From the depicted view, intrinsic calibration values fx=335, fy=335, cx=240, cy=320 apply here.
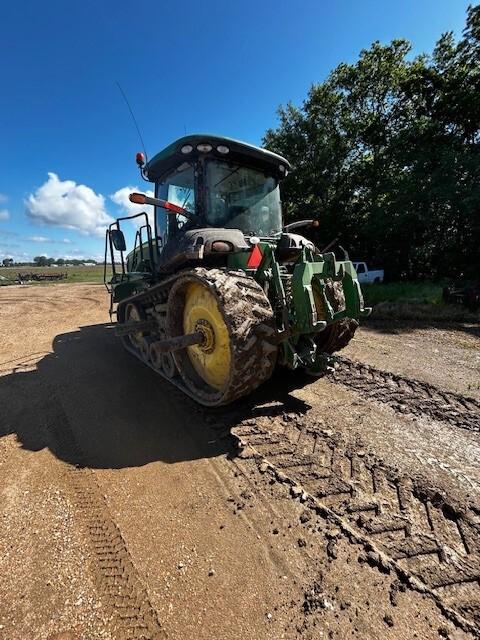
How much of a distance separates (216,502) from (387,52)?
80.3ft

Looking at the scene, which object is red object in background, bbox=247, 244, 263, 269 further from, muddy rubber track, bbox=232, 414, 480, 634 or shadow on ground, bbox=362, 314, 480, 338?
shadow on ground, bbox=362, 314, 480, 338

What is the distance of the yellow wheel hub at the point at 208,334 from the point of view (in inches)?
141

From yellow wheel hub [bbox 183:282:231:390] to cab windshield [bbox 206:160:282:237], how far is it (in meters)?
1.10

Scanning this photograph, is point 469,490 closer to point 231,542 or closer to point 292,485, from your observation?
point 292,485

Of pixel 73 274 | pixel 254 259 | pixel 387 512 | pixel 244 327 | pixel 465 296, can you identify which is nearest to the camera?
pixel 387 512

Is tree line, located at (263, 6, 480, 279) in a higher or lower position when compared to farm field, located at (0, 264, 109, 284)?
higher

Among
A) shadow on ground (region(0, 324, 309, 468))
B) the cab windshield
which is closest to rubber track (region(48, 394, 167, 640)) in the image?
shadow on ground (region(0, 324, 309, 468))

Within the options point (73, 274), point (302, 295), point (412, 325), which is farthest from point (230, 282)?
point (73, 274)

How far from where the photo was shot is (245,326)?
9.98 ft

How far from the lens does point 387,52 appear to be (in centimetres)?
1870

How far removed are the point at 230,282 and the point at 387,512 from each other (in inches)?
87.2

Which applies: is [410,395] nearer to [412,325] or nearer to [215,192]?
[215,192]

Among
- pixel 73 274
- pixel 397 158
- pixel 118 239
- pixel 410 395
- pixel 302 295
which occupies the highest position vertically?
pixel 397 158

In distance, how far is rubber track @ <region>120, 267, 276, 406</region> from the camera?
3.04 m
